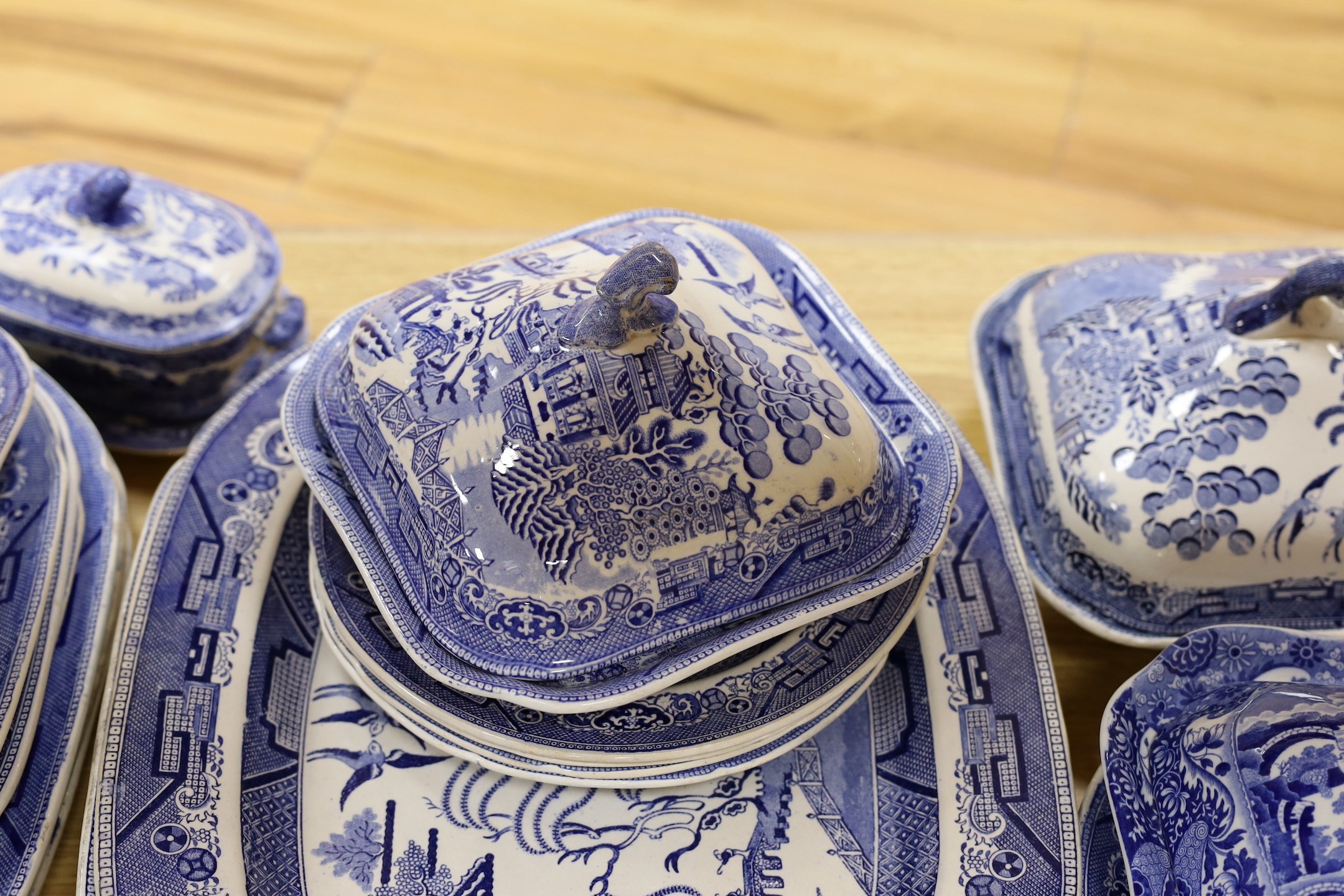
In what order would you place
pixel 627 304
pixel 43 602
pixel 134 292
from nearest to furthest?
1. pixel 627 304
2. pixel 43 602
3. pixel 134 292

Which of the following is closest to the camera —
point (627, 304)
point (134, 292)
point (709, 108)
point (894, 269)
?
point (627, 304)

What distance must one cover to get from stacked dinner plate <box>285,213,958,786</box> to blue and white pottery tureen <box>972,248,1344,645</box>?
0.16 m

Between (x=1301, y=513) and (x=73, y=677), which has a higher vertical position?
(x=1301, y=513)

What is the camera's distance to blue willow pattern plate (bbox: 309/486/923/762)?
2.06ft

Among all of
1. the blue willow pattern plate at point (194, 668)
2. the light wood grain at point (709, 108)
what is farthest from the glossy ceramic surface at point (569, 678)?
the light wood grain at point (709, 108)

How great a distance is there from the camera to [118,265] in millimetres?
816

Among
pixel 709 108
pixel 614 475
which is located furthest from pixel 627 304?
pixel 709 108

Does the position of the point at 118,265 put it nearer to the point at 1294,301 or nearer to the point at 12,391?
the point at 12,391

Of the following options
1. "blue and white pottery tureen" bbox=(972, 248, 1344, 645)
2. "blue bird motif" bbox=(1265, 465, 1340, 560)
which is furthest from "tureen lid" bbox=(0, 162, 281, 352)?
"blue bird motif" bbox=(1265, 465, 1340, 560)

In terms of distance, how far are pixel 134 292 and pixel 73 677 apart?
0.87ft

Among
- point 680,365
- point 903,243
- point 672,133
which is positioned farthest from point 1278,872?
point 672,133

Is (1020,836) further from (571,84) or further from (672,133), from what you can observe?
(571,84)

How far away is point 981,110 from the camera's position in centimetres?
129

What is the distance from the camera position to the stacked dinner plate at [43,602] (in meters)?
0.65
